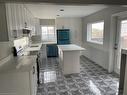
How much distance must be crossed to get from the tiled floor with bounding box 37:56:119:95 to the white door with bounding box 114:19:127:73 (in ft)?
1.66

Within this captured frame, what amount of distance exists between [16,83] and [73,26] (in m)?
5.46

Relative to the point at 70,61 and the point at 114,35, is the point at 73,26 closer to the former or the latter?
the point at 114,35

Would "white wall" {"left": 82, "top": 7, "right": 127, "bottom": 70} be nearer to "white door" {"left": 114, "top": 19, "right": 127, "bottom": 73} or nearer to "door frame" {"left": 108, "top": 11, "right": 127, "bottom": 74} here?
"door frame" {"left": 108, "top": 11, "right": 127, "bottom": 74}

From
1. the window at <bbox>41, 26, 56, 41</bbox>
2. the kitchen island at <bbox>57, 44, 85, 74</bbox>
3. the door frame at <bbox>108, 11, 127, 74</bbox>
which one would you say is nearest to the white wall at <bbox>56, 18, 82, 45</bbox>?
the window at <bbox>41, 26, 56, 41</bbox>

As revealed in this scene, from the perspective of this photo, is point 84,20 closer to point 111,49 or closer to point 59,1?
point 111,49

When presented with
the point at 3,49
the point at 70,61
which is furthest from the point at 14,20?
the point at 70,61

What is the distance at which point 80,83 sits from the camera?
10.4 feet

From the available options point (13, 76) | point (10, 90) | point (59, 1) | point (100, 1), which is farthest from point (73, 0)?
point (10, 90)

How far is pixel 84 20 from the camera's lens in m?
6.43

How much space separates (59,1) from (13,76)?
1357 millimetres

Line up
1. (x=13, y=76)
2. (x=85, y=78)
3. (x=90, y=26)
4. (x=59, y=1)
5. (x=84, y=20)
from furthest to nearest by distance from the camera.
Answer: (x=84, y=20)
(x=90, y=26)
(x=85, y=78)
(x=59, y=1)
(x=13, y=76)

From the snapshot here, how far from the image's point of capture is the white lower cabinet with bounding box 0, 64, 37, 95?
1.64m

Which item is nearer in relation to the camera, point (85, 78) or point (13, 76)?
point (13, 76)

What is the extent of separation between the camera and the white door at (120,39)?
343 centimetres
